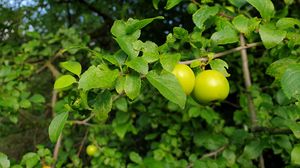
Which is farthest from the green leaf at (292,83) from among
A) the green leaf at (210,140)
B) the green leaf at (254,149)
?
the green leaf at (210,140)

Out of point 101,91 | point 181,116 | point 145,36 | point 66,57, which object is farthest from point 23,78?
point 101,91

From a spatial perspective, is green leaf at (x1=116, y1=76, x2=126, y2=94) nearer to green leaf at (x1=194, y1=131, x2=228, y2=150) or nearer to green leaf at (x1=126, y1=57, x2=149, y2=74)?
green leaf at (x1=126, y1=57, x2=149, y2=74)

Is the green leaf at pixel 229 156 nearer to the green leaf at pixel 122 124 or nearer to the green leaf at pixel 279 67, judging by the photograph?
the green leaf at pixel 122 124

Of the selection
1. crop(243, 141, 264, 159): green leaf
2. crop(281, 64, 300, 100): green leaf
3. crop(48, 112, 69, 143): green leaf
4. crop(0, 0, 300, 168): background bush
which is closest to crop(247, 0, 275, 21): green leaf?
crop(0, 0, 300, 168): background bush

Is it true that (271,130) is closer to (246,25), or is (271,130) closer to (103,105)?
(246,25)

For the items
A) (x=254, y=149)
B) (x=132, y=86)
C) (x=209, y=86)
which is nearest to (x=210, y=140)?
(x=254, y=149)

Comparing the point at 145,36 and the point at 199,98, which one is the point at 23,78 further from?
the point at 199,98
